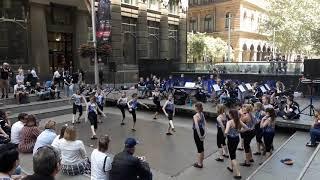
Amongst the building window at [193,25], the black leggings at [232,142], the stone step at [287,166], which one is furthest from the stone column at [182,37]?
the black leggings at [232,142]

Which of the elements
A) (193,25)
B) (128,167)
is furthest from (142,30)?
(193,25)

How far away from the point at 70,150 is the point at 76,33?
22.9m

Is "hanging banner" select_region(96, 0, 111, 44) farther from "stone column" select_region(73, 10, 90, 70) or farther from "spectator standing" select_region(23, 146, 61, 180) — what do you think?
"spectator standing" select_region(23, 146, 61, 180)

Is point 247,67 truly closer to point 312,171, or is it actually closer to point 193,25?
point 312,171

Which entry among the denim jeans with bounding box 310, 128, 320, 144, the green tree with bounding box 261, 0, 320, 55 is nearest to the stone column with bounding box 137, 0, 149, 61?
the green tree with bounding box 261, 0, 320, 55

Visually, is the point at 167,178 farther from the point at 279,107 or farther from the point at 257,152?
the point at 279,107

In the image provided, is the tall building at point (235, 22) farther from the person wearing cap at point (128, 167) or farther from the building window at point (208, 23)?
the person wearing cap at point (128, 167)

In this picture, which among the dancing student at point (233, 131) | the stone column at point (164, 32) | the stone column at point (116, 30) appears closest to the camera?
the dancing student at point (233, 131)

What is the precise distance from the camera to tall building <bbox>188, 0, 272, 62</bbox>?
6425cm

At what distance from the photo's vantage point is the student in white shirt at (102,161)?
6.86 m

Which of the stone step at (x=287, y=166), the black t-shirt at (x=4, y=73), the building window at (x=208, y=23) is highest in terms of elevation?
the building window at (x=208, y=23)

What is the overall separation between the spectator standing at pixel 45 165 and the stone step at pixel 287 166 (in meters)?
6.14

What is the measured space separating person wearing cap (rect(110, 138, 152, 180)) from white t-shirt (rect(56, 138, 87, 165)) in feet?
8.02

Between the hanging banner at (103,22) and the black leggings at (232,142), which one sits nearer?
the black leggings at (232,142)
